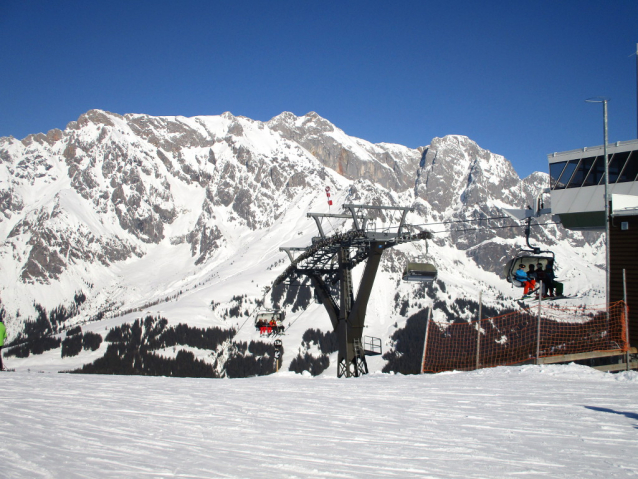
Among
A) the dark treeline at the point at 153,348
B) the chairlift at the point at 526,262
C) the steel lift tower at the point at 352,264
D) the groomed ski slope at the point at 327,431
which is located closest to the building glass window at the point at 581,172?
the chairlift at the point at 526,262

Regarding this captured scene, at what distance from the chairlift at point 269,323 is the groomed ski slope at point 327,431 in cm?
2559

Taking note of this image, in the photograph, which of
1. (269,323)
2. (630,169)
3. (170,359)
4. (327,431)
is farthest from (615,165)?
(170,359)

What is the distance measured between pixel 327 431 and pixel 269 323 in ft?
105

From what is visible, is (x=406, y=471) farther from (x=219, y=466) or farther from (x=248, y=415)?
(x=248, y=415)

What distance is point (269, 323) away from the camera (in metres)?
39.1

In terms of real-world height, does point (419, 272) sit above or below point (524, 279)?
above

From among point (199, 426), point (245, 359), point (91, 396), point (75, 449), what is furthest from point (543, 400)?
point (245, 359)

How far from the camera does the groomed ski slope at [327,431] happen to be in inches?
230

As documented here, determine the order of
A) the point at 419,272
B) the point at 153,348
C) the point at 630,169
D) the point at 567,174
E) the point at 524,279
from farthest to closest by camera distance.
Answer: the point at 153,348
the point at 419,272
the point at 567,174
the point at 630,169
the point at 524,279

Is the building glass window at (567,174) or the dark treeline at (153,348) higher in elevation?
the building glass window at (567,174)

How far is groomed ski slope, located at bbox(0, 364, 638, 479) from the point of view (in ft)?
19.1

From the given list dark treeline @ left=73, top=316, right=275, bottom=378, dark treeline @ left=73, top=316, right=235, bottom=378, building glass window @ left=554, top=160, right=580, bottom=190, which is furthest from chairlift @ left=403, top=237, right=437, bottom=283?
dark treeline @ left=73, top=316, right=275, bottom=378

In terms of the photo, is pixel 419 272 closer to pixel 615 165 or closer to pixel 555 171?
pixel 555 171

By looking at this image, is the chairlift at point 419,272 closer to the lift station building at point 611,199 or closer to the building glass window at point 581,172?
the lift station building at point 611,199
